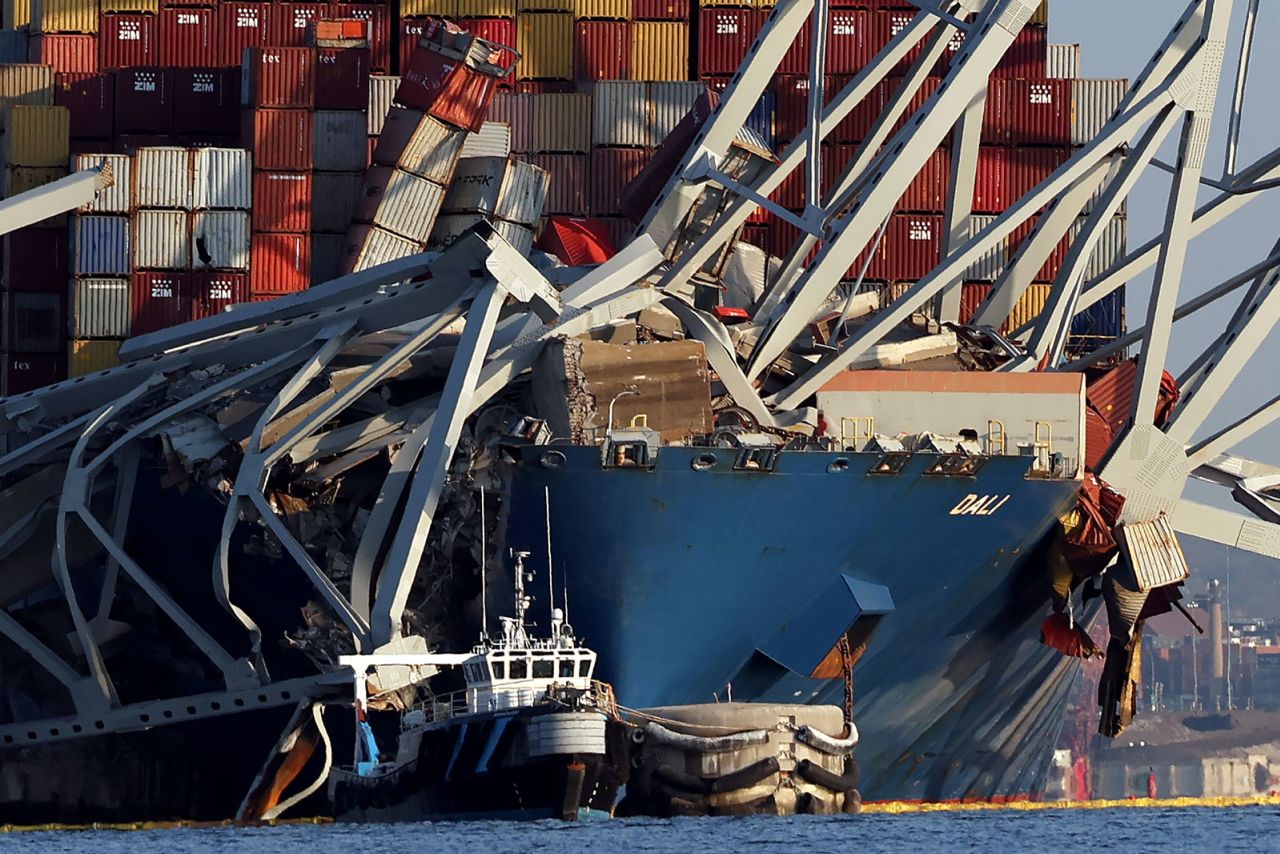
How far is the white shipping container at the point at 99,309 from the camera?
51875 millimetres

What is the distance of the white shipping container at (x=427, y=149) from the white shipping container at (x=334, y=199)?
5.58 feet

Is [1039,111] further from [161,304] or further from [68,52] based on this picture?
[68,52]

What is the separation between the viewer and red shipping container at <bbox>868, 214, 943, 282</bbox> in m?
52.2

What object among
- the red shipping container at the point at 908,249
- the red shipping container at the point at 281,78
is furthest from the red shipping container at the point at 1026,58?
the red shipping container at the point at 281,78

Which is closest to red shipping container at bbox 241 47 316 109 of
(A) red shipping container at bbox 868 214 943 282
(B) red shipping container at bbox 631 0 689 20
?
(B) red shipping container at bbox 631 0 689 20

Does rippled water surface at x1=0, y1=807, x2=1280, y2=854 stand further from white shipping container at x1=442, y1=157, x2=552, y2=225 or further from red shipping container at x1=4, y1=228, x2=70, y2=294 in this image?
red shipping container at x1=4, y1=228, x2=70, y2=294

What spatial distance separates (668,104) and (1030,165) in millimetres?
7672

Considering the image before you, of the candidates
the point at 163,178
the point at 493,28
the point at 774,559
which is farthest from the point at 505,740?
the point at 493,28

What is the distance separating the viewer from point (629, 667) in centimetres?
3703

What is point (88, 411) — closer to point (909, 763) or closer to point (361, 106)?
point (361, 106)

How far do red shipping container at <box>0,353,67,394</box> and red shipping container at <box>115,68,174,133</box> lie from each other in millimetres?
5497

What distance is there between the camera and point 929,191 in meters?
52.6

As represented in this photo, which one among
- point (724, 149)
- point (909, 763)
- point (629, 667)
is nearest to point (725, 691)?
point (629, 667)

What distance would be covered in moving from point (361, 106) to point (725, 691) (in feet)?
65.8
